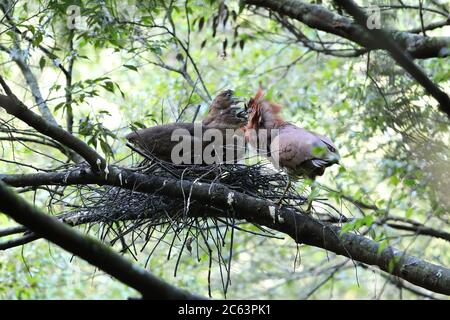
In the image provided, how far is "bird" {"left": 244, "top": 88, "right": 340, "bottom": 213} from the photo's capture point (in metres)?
4.59

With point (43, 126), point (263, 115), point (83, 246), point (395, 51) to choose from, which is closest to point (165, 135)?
point (263, 115)

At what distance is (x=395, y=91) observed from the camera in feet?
19.5

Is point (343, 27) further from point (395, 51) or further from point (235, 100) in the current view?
point (395, 51)

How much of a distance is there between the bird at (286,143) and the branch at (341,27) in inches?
30.1

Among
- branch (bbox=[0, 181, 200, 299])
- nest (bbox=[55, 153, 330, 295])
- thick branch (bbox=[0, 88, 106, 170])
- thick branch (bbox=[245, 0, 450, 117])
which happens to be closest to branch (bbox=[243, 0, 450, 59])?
thick branch (bbox=[245, 0, 450, 117])

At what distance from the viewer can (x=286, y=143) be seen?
4914 mm

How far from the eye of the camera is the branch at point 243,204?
4223 millimetres

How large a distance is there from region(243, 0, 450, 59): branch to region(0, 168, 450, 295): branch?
1.46m

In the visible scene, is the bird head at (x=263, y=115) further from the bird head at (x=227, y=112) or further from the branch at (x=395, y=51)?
the branch at (x=395, y=51)

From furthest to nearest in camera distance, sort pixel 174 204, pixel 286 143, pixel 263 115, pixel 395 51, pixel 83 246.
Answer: pixel 263 115 < pixel 286 143 < pixel 174 204 < pixel 395 51 < pixel 83 246

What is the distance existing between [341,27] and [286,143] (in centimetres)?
112

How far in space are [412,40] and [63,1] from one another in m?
2.76
